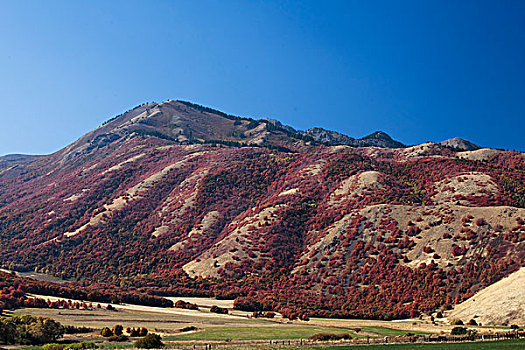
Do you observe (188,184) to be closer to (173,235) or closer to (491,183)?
(173,235)

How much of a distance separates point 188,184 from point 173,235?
26076 mm

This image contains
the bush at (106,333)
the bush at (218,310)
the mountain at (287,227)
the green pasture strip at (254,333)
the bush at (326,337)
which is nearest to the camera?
the bush at (326,337)

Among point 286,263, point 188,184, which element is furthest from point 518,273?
point 188,184

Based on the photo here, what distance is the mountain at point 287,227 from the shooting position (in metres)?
66.9

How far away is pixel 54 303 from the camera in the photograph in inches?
2226

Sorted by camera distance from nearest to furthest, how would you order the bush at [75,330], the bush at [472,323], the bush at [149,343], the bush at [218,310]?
the bush at [149,343] < the bush at [75,330] < the bush at [472,323] < the bush at [218,310]

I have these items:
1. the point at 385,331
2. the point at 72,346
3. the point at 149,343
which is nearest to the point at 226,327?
the point at 149,343

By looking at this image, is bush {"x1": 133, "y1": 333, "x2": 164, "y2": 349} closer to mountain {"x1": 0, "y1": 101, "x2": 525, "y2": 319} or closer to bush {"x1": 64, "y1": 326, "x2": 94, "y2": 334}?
bush {"x1": 64, "y1": 326, "x2": 94, "y2": 334}

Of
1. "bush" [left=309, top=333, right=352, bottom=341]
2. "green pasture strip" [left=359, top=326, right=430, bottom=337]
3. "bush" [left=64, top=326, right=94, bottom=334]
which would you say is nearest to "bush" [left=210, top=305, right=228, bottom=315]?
"green pasture strip" [left=359, top=326, right=430, bottom=337]

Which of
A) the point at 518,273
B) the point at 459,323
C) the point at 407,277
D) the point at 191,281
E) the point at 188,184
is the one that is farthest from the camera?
the point at 188,184

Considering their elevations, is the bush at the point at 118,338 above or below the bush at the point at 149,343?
below

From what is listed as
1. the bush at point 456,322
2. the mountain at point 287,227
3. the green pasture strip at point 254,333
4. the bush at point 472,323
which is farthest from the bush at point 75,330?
the bush at point 472,323

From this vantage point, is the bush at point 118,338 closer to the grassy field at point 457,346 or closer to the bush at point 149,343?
the bush at point 149,343

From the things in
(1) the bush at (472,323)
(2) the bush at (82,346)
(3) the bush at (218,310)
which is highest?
(1) the bush at (472,323)
